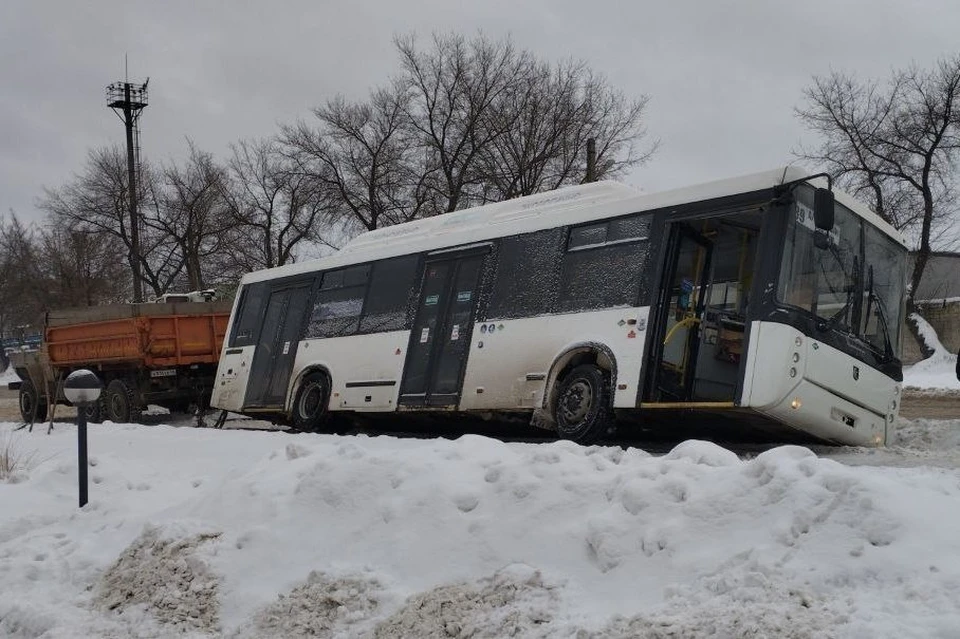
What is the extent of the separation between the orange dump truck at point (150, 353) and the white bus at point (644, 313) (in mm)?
6176

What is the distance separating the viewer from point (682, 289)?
10000 millimetres

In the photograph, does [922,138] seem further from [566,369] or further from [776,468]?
[776,468]

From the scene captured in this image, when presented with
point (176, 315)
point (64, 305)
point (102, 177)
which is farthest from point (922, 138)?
point (64, 305)

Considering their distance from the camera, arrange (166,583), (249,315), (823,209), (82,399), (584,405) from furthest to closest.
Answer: (249,315) < (584,405) < (823,209) < (82,399) < (166,583)

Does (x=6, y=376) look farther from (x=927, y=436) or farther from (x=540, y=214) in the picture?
(x=927, y=436)

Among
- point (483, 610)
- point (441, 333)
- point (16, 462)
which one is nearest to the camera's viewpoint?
point (483, 610)

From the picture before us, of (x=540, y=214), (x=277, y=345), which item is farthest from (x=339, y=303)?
(x=540, y=214)

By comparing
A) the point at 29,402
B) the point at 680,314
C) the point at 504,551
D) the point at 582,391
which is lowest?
the point at 29,402

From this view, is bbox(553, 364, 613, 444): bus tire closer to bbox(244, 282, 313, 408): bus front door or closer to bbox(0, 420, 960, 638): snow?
bbox(0, 420, 960, 638): snow

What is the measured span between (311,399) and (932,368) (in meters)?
21.1

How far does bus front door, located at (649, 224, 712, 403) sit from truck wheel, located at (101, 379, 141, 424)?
1191 centimetres

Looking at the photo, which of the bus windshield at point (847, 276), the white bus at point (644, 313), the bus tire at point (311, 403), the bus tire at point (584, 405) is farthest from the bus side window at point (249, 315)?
the bus windshield at point (847, 276)

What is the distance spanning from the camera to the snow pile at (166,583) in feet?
16.5

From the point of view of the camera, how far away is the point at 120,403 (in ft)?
61.1
